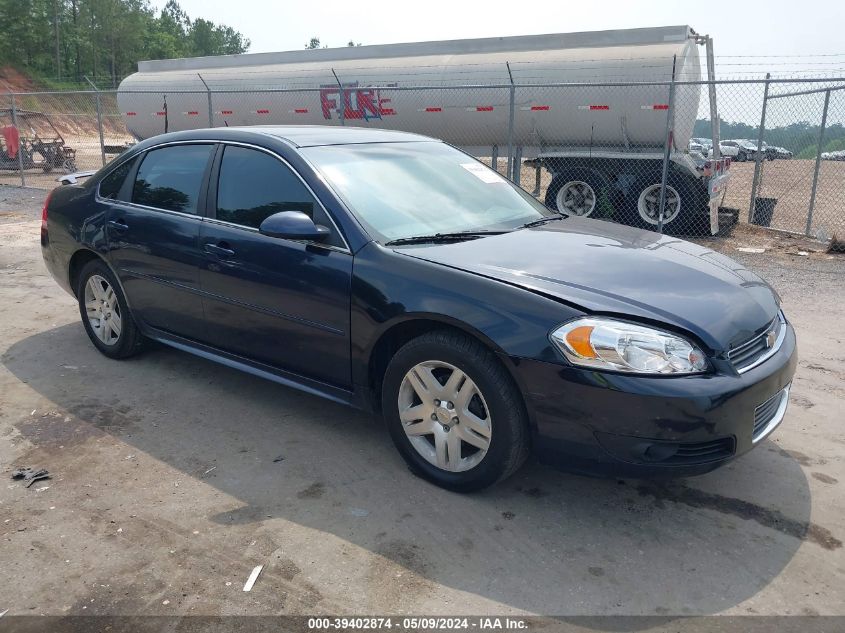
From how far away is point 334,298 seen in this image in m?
3.54

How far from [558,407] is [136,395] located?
2912 millimetres

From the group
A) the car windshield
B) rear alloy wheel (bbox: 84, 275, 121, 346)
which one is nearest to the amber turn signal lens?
the car windshield

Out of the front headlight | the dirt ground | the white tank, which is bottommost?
the dirt ground

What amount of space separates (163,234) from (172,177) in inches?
15.8

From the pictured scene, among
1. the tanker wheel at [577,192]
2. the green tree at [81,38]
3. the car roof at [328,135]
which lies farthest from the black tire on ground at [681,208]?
the green tree at [81,38]

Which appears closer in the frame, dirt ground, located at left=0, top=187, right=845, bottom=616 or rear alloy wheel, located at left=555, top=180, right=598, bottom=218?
dirt ground, located at left=0, top=187, right=845, bottom=616

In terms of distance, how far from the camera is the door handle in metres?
4.01

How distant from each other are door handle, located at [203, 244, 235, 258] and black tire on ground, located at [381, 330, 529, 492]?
49.6 inches

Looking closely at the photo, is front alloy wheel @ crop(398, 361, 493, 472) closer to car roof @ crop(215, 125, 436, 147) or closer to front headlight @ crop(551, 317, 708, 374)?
front headlight @ crop(551, 317, 708, 374)

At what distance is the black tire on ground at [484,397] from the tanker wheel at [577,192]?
370 inches

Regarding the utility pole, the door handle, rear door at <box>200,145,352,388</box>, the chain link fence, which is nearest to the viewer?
rear door at <box>200,145,352,388</box>

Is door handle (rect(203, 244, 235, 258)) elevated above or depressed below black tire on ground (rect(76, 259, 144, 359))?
above

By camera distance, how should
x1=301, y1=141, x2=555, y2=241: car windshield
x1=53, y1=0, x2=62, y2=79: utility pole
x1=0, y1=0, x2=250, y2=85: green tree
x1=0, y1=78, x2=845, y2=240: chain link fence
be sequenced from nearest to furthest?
x1=301, y1=141, x2=555, y2=241: car windshield < x1=0, y1=78, x2=845, y2=240: chain link fence < x1=0, y1=0, x2=250, y2=85: green tree < x1=53, y1=0, x2=62, y2=79: utility pole

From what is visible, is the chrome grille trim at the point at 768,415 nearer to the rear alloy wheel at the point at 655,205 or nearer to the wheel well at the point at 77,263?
the wheel well at the point at 77,263
